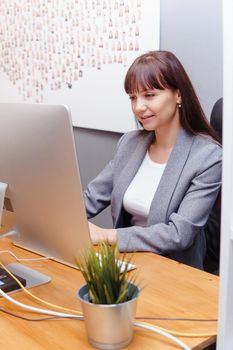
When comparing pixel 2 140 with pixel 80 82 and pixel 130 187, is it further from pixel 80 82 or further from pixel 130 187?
pixel 80 82

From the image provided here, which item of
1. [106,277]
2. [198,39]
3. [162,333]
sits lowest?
[162,333]

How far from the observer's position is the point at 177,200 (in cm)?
159

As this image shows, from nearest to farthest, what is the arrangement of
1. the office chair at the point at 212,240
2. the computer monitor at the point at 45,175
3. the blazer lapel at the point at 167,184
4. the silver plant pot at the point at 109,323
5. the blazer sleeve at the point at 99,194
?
1. the silver plant pot at the point at 109,323
2. the computer monitor at the point at 45,175
3. the blazer lapel at the point at 167,184
4. the office chair at the point at 212,240
5. the blazer sleeve at the point at 99,194

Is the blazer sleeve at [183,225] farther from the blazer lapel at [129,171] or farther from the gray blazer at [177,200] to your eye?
the blazer lapel at [129,171]

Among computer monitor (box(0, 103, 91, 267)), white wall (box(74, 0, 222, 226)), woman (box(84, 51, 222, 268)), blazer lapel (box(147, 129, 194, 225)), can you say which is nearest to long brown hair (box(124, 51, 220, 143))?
woman (box(84, 51, 222, 268))

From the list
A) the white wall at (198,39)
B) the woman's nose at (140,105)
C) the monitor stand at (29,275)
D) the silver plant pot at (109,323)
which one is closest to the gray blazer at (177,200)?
the woman's nose at (140,105)

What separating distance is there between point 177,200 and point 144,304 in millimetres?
580

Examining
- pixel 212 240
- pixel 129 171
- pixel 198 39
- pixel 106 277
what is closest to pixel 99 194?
pixel 129 171

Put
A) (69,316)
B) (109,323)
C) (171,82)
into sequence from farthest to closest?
(171,82) → (69,316) → (109,323)

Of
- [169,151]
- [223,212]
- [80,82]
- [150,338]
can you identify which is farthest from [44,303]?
[80,82]

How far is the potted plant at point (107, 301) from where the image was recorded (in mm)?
848

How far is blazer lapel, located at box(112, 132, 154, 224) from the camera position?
1.75 m

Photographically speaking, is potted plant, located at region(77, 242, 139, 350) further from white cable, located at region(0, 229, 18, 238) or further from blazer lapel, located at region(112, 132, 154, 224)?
blazer lapel, located at region(112, 132, 154, 224)

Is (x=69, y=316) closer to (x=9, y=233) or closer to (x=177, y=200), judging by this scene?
(x=9, y=233)
